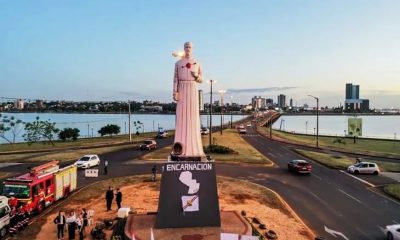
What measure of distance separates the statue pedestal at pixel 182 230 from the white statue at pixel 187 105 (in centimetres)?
321

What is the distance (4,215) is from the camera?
2008 centimetres

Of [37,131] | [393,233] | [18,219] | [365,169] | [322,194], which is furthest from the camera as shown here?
[37,131]

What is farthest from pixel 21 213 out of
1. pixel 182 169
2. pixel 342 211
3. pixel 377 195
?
pixel 377 195

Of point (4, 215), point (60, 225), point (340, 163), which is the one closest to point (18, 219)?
point (4, 215)

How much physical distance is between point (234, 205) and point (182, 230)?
25.8 feet

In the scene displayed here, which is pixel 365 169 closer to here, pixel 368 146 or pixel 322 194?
pixel 322 194

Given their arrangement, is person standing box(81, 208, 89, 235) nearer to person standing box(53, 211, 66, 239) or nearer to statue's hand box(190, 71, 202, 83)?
person standing box(53, 211, 66, 239)

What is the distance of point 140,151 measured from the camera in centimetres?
5341

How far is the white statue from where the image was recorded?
62.8ft

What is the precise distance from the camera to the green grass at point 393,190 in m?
30.4

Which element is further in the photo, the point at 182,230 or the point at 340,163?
the point at 340,163

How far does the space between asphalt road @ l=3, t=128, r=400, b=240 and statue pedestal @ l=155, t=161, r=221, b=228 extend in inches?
251

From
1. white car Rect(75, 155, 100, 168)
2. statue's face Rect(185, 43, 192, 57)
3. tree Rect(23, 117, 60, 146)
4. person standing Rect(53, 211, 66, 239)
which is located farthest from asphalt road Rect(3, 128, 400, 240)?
tree Rect(23, 117, 60, 146)

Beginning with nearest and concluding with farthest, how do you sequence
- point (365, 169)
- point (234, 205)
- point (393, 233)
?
point (393, 233)
point (234, 205)
point (365, 169)
